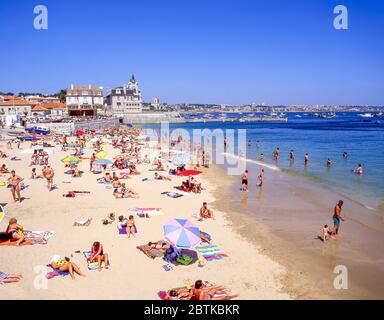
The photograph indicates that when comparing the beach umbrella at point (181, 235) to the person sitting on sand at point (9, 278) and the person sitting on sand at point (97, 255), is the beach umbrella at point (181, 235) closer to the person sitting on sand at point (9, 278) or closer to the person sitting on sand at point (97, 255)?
the person sitting on sand at point (97, 255)

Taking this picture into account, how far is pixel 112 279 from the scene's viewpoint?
7867 millimetres

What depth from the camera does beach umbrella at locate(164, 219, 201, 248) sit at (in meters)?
8.35

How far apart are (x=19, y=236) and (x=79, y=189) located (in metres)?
6.90

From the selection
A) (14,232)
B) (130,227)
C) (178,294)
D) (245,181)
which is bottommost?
(178,294)

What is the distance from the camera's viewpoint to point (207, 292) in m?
7.29

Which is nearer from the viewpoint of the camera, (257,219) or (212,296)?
(212,296)

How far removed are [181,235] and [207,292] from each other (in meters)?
1.62

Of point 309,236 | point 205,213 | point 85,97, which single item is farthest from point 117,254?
point 85,97

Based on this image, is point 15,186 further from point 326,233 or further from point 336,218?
point 336,218

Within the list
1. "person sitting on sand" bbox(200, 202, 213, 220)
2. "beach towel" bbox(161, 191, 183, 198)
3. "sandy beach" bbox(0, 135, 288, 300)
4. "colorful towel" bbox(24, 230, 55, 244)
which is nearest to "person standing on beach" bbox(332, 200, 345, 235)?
"sandy beach" bbox(0, 135, 288, 300)

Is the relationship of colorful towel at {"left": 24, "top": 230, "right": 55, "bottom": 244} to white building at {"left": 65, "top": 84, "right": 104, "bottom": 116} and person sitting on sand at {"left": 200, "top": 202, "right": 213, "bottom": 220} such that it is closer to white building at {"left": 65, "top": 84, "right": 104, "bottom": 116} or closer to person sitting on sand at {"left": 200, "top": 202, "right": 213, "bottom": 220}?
person sitting on sand at {"left": 200, "top": 202, "right": 213, "bottom": 220}

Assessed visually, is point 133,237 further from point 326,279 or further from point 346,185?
point 346,185

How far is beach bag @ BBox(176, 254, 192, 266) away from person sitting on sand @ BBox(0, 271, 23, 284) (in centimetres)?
363
